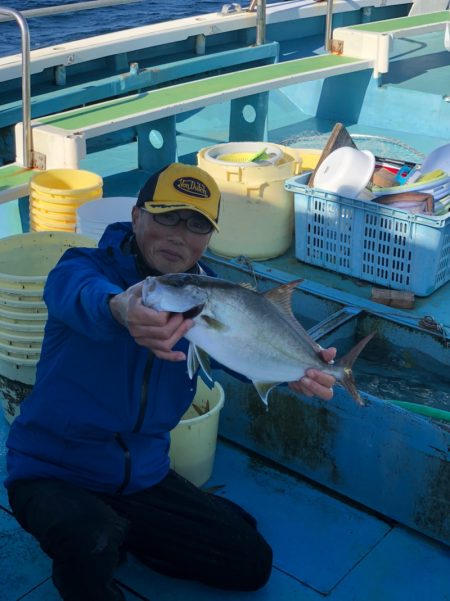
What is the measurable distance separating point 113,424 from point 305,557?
101cm

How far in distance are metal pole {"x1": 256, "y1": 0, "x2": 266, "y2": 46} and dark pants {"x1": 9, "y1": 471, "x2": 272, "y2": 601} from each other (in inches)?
230

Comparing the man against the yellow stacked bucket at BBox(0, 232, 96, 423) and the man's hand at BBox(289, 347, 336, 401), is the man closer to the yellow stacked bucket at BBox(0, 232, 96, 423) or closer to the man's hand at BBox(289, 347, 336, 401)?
the man's hand at BBox(289, 347, 336, 401)

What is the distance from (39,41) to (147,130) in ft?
47.5

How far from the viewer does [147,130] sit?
6852mm

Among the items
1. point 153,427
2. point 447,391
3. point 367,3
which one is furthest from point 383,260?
point 367,3

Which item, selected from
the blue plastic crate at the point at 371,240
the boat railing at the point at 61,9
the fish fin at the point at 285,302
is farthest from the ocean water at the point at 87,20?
the fish fin at the point at 285,302

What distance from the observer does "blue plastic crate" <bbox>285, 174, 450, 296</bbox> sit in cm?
427

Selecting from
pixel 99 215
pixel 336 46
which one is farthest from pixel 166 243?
pixel 336 46

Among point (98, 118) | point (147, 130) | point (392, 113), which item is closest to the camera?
point (98, 118)

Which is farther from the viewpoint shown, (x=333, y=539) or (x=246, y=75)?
(x=246, y=75)

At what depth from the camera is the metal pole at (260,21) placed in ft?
25.4

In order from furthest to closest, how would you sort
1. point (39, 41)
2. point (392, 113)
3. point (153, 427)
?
point (39, 41) < point (392, 113) < point (153, 427)

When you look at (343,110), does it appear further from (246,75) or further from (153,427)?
(153,427)

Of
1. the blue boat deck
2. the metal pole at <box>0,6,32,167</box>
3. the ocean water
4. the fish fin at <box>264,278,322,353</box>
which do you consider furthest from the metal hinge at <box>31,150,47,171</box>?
the ocean water
